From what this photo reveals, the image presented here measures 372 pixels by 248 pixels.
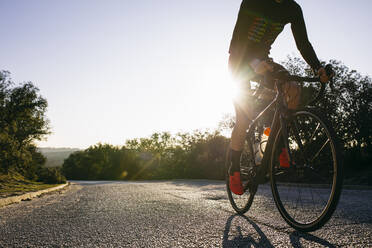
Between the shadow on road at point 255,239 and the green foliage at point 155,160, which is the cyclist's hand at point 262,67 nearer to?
the shadow on road at point 255,239

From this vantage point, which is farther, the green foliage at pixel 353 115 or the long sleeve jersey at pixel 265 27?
the green foliage at pixel 353 115

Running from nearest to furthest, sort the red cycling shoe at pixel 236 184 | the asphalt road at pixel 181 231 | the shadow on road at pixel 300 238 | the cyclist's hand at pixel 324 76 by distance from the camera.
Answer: the shadow on road at pixel 300 238, the asphalt road at pixel 181 231, the cyclist's hand at pixel 324 76, the red cycling shoe at pixel 236 184

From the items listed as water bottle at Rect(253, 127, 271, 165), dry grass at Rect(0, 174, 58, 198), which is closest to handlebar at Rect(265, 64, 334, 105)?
water bottle at Rect(253, 127, 271, 165)

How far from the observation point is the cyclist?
290 cm

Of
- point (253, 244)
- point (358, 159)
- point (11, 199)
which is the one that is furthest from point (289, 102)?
point (358, 159)

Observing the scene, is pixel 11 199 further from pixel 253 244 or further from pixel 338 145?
pixel 338 145

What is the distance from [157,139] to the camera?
8725cm

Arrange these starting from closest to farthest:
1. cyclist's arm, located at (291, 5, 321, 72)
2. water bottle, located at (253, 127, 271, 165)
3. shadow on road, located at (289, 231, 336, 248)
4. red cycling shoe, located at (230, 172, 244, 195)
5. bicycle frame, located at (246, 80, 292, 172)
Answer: shadow on road, located at (289, 231, 336, 248)
bicycle frame, located at (246, 80, 292, 172)
cyclist's arm, located at (291, 5, 321, 72)
water bottle, located at (253, 127, 271, 165)
red cycling shoe, located at (230, 172, 244, 195)

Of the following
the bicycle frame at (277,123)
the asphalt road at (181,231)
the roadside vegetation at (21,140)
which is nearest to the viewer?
the asphalt road at (181,231)

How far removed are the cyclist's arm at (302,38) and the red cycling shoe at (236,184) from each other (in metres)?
1.62

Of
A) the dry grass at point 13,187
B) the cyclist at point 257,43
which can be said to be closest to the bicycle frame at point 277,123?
the cyclist at point 257,43

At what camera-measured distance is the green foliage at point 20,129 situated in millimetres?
14942

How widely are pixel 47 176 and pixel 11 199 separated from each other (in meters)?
12.4

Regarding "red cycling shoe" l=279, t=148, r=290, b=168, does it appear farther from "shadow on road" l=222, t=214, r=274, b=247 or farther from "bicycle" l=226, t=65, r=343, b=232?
"shadow on road" l=222, t=214, r=274, b=247
